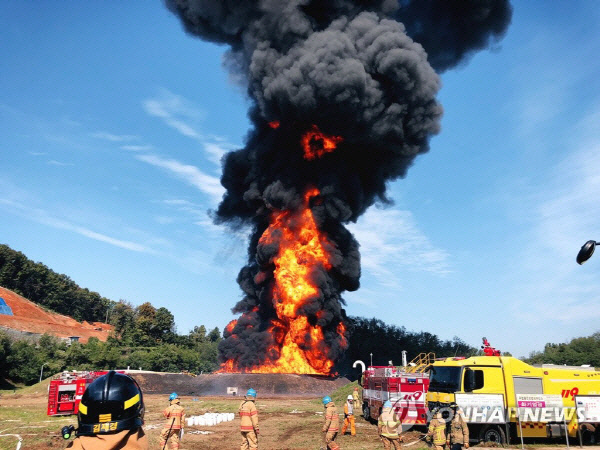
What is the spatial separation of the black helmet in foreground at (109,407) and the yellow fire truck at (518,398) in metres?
14.8

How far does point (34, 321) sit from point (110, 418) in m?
93.9

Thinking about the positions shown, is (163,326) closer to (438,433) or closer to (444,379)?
(444,379)

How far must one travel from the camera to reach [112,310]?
130 m

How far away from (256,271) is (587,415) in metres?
45.2

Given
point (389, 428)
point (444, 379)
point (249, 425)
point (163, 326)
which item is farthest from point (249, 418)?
point (163, 326)

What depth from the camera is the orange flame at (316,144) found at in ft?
185

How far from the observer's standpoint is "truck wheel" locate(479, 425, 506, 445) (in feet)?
55.1

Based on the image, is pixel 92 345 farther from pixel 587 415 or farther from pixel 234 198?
pixel 587 415

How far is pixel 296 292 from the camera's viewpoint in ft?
174

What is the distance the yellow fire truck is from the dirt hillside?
76.0 meters

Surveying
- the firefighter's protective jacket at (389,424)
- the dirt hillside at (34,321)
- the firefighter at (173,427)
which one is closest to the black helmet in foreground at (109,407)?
the firefighter's protective jacket at (389,424)

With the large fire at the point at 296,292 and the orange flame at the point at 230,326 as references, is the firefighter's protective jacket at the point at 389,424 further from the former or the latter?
the orange flame at the point at 230,326

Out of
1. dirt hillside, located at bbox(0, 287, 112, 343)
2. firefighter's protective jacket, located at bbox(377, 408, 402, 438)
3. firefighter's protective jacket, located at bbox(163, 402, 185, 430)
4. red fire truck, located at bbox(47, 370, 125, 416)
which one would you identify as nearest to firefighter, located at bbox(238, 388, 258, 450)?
firefighter's protective jacket, located at bbox(163, 402, 185, 430)

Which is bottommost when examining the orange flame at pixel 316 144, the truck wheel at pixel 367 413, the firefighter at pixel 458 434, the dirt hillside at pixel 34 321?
the truck wheel at pixel 367 413
